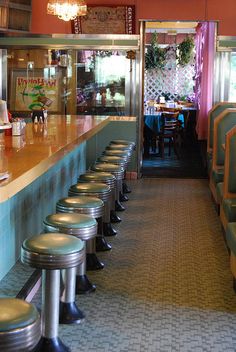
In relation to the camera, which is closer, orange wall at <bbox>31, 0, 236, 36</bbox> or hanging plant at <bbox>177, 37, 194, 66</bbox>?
orange wall at <bbox>31, 0, 236, 36</bbox>

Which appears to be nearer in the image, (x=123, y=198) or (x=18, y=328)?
(x=18, y=328)

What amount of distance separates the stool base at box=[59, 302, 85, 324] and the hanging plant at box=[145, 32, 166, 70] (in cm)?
1190

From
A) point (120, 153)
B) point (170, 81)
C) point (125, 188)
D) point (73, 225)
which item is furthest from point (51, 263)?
point (170, 81)

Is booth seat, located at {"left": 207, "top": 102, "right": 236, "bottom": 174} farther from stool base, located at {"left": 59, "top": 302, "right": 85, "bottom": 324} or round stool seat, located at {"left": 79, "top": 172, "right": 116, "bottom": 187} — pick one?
stool base, located at {"left": 59, "top": 302, "right": 85, "bottom": 324}

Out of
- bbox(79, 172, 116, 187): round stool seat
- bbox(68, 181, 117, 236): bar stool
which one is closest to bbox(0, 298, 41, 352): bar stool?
bbox(68, 181, 117, 236): bar stool

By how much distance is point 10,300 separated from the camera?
257cm

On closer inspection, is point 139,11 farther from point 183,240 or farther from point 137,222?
point 183,240

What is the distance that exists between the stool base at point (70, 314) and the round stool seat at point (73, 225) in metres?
0.48

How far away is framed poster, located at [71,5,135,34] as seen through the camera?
31.8 ft

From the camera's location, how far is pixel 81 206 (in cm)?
441

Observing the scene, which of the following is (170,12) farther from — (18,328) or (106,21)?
(18,328)

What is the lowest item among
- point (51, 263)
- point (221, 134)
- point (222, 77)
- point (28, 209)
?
point (28, 209)

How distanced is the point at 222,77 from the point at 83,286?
19.8ft

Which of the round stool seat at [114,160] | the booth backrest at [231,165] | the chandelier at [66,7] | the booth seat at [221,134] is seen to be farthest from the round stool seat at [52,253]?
the booth seat at [221,134]
